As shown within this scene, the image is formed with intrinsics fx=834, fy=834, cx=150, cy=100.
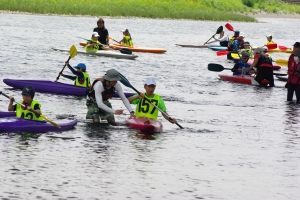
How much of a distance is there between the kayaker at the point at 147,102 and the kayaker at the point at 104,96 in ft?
0.67

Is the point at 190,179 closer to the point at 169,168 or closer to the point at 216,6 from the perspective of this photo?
the point at 169,168

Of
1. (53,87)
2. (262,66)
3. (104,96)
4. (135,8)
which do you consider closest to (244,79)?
(262,66)

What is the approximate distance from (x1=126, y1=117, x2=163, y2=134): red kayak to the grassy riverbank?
5056 centimetres

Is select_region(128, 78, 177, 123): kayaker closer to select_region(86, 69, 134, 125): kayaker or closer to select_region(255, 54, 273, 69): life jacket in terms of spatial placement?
select_region(86, 69, 134, 125): kayaker

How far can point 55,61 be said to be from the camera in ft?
101

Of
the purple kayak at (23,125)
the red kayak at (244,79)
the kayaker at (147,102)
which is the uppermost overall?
the kayaker at (147,102)

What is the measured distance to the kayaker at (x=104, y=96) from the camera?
1467cm

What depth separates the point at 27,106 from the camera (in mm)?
13992

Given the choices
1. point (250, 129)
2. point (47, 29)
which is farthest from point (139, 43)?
point (250, 129)

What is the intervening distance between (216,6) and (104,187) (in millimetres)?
84580

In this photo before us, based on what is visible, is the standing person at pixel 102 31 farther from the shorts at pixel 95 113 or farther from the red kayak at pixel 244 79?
the shorts at pixel 95 113

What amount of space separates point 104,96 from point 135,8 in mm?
59953

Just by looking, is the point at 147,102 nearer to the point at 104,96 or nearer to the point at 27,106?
the point at 104,96

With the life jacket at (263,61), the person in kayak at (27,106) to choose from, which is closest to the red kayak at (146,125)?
the person in kayak at (27,106)
